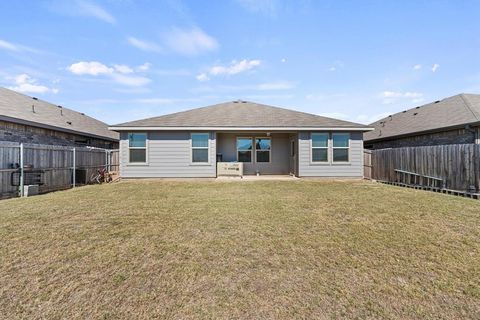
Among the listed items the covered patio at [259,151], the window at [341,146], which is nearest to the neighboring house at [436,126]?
the window at [341,146]

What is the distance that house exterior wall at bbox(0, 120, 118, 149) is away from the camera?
10891 millimetres

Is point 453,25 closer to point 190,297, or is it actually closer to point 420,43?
point 420,43

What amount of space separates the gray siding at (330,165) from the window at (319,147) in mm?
282

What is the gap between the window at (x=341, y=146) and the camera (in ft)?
43.3

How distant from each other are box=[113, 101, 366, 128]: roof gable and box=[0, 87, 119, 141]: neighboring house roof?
12.6 ft

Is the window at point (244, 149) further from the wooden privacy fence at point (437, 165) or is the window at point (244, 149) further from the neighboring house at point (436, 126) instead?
the neighboring house at point (436, 126)

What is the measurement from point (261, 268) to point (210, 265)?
0.65 meters

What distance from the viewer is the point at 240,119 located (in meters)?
13.8

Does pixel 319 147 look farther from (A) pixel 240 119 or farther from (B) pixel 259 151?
(A) pixel 240 119

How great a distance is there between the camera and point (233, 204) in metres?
6.88

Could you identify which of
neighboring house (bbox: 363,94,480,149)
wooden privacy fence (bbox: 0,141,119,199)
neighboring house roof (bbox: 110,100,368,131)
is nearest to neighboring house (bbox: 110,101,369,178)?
neighboring house roof (bbox: 110,100,368,131)

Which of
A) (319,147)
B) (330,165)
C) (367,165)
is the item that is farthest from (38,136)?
(367,165)

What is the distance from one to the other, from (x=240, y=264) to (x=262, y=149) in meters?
11.9

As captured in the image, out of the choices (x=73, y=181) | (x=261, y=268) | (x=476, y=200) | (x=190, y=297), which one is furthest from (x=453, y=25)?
(x=73, y=181)
